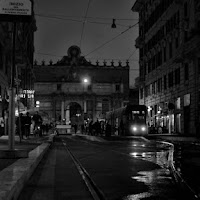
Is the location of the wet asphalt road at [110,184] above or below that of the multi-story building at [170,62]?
below

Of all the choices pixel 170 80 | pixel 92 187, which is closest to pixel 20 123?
pixel 92 187

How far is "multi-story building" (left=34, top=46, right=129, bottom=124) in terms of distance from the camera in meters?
114

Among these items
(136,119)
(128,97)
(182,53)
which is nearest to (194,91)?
(182,53)

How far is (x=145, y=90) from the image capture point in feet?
203

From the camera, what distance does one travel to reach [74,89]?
116 m

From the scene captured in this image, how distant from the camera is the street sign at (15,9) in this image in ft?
37.5

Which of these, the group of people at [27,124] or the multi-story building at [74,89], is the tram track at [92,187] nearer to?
the group of people at [27,124]

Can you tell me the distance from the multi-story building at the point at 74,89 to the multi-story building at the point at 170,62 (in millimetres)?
49645

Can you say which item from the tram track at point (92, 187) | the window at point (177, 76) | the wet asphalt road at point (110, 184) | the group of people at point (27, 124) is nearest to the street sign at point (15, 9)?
the wet asphalt road at point (110, 184)

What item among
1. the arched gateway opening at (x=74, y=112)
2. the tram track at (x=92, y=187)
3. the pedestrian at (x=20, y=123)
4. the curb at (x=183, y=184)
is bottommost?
the tram track at (x=92, y=187)

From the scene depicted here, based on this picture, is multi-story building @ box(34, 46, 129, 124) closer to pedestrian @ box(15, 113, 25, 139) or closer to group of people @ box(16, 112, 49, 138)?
group of people @ box(16, 112, 49, 138)

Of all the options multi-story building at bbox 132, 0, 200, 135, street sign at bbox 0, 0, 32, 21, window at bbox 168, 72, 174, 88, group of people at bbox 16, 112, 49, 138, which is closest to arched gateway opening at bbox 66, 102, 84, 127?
multi-story building at bbox 132, 0, 200, 135

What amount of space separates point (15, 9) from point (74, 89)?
104 metres

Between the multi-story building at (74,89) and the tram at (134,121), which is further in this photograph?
the multi-story building at (74,89)
